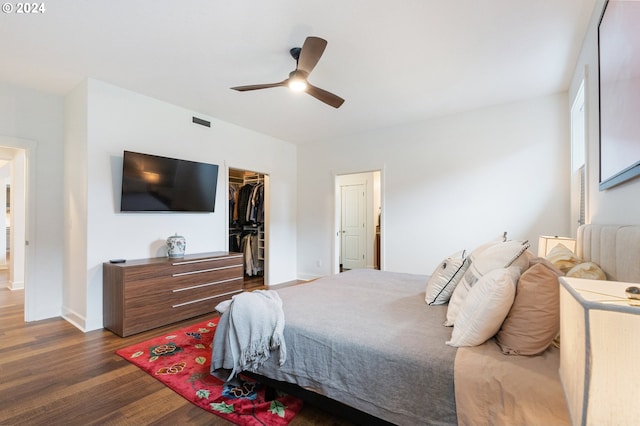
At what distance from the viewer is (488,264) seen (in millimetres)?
1655

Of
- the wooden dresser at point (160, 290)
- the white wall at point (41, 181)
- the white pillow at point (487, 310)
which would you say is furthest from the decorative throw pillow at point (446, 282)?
the white wall at point (41, 181)

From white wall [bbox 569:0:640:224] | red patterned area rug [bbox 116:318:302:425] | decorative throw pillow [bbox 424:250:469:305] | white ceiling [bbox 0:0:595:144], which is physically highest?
white ceiling [bbox 0:0:595:144]

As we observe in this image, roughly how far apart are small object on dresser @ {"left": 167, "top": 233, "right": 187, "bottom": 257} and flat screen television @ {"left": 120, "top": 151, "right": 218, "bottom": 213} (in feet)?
1.23

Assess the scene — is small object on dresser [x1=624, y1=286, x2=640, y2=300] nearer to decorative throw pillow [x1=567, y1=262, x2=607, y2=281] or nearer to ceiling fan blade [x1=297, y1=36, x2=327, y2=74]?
decorative throw pillow [x1=567, y1=262, x2=607, y2=281]

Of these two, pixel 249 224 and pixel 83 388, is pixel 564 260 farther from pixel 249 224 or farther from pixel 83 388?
pixel 249 224

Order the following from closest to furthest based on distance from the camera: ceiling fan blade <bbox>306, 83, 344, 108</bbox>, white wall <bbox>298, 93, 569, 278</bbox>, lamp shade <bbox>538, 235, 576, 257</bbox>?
lamp shade <bbox>538, 235, 576, 257</bbox> → ceiling fan blade <bbox>306, 83, 344, 108</bbox> → white wall <bbox>298, 93, 569, 278</bbox>

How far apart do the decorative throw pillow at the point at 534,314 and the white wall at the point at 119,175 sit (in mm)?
Answer: 3623

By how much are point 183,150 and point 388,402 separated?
12.1 feet

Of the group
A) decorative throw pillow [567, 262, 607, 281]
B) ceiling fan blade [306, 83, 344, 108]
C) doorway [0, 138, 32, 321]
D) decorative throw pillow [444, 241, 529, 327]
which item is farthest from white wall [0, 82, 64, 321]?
decorative throw pillow [567, 262, 607, 281]

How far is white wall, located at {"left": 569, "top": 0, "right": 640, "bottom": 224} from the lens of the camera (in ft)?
4.55

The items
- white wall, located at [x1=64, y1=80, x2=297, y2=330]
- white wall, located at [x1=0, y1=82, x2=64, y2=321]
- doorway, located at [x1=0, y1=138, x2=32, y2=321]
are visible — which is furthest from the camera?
doorway, located at [x1=0, y1=138, x2=32, y2=321]

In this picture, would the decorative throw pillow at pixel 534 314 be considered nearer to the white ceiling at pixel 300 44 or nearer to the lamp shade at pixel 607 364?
the lamp shade at pixel 607 364

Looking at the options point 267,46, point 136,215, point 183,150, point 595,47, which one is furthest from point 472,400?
point 183,150

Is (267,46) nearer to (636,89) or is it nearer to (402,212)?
(636,89)
